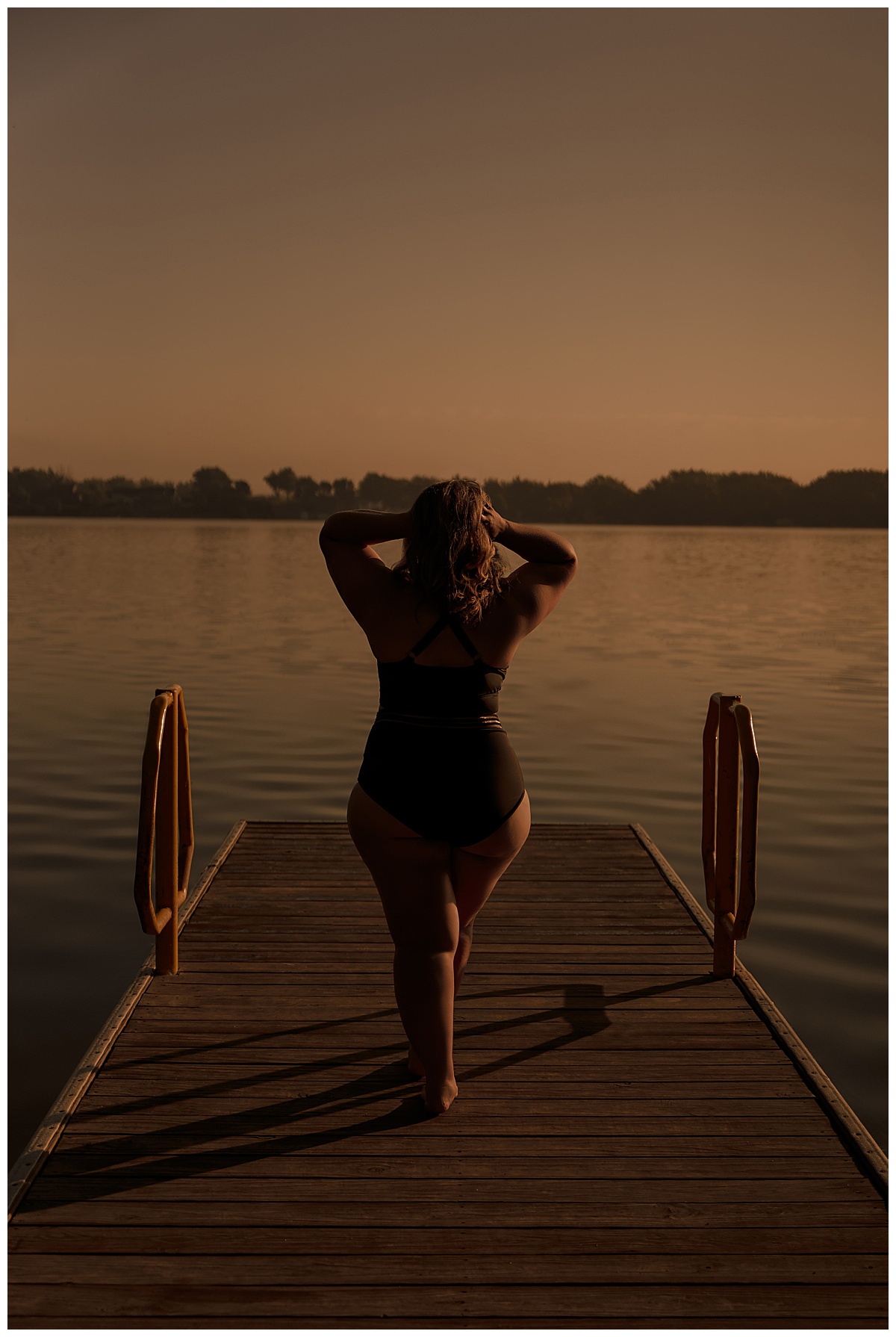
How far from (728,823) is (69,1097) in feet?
8.48

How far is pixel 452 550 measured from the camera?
2.92 m

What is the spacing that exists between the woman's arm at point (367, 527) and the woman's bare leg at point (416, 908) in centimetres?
72

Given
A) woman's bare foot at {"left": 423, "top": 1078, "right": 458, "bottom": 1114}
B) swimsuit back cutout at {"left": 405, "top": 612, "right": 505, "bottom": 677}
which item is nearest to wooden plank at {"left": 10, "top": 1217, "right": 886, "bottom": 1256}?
woman's bare foot at {"left": 423, "top": 1078, "right": 458, "bottom": 1114}

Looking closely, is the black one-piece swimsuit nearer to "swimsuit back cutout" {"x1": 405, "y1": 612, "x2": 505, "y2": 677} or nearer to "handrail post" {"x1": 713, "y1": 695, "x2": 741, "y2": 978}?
"swimsuit back cutout" {"x1": 405, "y1": 612, "x2": 505, "y2": 677}

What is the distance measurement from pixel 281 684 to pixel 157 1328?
46.9ft

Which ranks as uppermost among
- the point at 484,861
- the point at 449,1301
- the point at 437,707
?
the point at 437,707

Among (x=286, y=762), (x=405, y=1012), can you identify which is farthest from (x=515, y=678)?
(x=405, y=1012)

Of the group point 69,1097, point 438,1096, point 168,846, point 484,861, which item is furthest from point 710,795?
point 69,1097

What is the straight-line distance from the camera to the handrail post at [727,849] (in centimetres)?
432

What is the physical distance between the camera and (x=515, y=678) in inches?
716

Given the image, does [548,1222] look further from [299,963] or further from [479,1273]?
[299,963]

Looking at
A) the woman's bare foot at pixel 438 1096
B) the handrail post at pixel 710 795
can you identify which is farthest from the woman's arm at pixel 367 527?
the handrail post at pixel 710 795

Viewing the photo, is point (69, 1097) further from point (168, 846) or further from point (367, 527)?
point (367, 527)

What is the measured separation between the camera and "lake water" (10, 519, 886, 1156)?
581 centimetres
